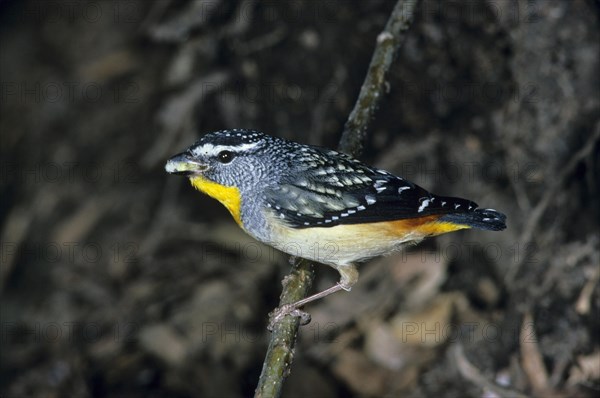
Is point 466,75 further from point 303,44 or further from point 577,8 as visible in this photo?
point 303,44

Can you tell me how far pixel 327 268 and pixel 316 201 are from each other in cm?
270

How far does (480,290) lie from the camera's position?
7223 millimetres

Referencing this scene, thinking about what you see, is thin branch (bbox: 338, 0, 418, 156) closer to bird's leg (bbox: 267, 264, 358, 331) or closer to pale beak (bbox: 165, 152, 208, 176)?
bird's leg (bbox: 267, 264, 358, 331)

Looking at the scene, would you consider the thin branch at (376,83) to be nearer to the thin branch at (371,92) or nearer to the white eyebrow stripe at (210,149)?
the thin branch at (371,92)

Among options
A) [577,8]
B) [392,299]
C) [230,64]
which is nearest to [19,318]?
[230,64]

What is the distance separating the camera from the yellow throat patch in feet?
17.4

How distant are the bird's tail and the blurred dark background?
174 centimetres

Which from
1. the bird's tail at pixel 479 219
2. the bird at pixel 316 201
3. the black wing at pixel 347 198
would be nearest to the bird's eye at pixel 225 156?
the bird at pixel 316 201

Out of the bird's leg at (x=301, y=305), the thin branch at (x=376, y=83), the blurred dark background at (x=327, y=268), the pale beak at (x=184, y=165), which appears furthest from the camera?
the blurred dark background at (x=327, y=268)

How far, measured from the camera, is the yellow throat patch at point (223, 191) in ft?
17.4

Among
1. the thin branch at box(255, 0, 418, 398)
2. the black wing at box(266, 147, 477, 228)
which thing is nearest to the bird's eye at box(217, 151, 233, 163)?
the black wing at box(266, 147, 477, 228)

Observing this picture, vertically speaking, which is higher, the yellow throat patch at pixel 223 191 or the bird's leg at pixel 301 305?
the yellow throat patch at pixel 223 191

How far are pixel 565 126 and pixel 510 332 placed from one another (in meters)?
1.93

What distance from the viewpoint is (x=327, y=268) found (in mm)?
7867
